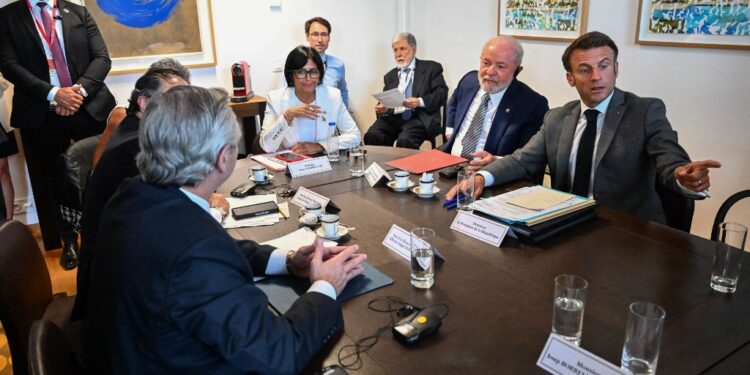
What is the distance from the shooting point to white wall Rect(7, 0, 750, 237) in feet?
10.3

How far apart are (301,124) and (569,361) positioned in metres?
2.39

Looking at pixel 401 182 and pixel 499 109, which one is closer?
pixel 401 182

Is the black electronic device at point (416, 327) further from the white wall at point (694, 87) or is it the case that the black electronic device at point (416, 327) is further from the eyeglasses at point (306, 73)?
the white wall at point (694, 87)

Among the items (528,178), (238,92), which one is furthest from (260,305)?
(238,92)

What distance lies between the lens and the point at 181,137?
1.15m

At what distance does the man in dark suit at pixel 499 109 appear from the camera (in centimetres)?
294

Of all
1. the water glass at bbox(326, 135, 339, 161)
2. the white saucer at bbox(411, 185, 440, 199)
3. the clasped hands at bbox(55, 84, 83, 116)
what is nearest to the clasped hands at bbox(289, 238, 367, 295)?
the white saucer at bbox(411, 185, 440, 199)

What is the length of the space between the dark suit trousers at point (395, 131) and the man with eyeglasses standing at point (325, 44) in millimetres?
425

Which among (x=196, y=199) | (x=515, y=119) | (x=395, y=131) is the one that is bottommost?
(x=395, y=131)

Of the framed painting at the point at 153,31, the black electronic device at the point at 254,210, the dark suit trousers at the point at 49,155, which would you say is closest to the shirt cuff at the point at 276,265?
the black electronic device at the point at 254,210

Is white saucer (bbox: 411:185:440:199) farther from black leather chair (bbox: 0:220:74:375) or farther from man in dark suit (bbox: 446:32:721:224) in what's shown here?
black leather chair (bbox: 0:220:74:375)

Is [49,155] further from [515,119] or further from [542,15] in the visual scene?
[542,15]

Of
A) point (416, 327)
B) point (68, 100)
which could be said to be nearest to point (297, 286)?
point (416, 327)

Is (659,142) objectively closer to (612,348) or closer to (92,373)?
(612,348)
